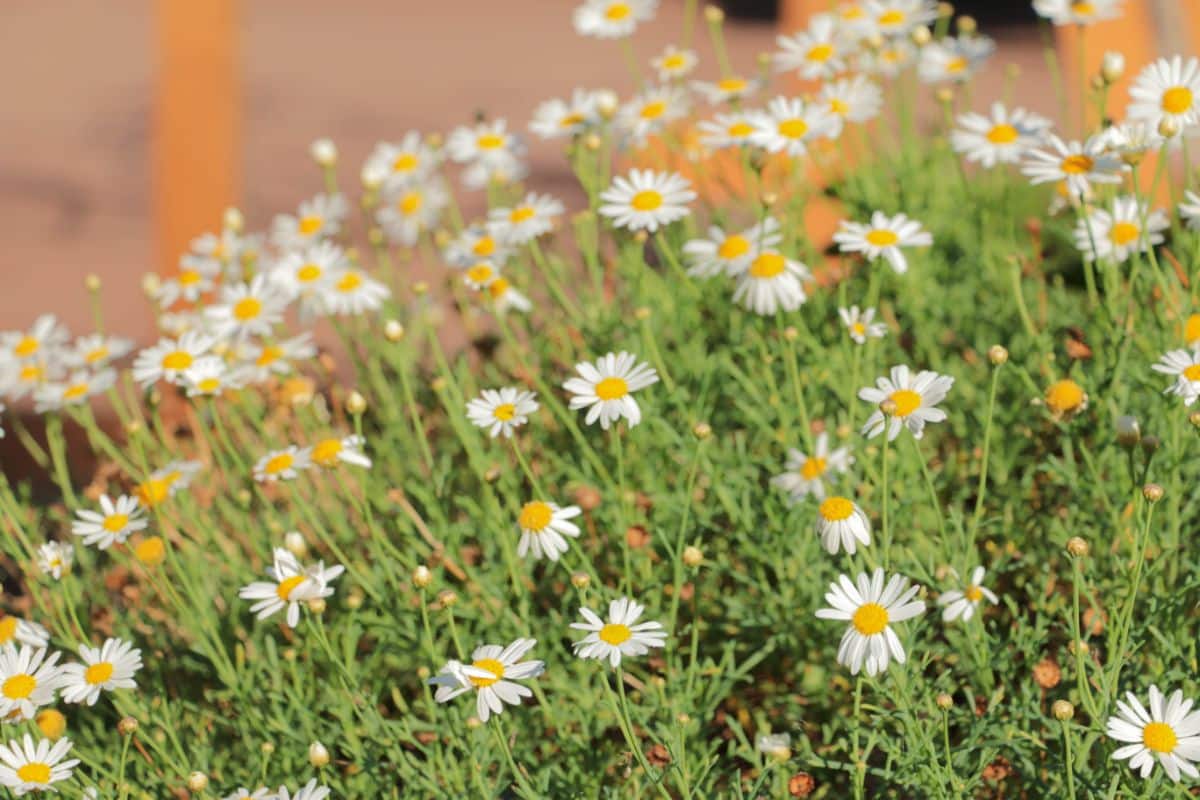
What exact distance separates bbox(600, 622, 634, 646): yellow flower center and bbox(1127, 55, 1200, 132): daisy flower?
1232mm

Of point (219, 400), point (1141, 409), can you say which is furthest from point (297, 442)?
point (1141, 409)

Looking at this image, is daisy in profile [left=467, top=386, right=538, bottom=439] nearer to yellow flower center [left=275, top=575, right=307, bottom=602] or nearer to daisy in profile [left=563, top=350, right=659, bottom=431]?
daisy in profile [left=563, top=350, right=659, bottom=431]

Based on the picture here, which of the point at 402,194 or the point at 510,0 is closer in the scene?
the point at 402,194

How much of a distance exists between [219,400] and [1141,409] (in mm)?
2134

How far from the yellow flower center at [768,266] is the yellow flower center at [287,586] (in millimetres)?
924

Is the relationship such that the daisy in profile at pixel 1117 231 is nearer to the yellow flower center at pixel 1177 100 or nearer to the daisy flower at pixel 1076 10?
the yellow flower center at pixel 1177 100

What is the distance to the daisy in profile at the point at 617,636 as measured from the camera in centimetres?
179

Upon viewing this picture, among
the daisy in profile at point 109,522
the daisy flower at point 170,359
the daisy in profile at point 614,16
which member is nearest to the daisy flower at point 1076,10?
the daisy in profile at point 614,16

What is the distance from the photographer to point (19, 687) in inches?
78.2

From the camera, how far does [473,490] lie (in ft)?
9.23

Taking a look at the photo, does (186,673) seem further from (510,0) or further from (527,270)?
(510,0)

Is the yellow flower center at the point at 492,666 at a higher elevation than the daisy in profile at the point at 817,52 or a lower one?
lower

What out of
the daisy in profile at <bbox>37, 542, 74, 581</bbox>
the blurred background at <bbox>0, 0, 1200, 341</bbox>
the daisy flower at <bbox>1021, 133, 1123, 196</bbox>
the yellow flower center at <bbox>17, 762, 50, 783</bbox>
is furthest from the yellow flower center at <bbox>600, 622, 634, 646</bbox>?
the blurred background at <bbox>0, 0, 1200, 341</bbox>

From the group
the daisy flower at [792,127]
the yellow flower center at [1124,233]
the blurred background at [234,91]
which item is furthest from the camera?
the blurred background at [234,91]
